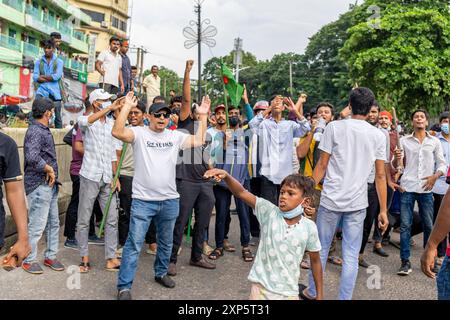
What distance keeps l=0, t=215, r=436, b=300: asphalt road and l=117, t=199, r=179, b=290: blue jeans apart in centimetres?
24

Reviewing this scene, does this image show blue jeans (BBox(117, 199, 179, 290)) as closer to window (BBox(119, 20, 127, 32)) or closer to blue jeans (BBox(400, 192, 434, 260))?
blue jeans (BBox(400, 192, 434, 260))

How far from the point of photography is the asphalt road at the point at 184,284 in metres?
4.20

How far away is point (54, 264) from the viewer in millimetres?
4766

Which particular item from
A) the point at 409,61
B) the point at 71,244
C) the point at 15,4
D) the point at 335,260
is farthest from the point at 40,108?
the point at 15,4

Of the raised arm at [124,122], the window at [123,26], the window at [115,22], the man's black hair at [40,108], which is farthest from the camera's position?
the window at [123,26]

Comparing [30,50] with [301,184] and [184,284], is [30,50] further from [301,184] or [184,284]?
[301,184]

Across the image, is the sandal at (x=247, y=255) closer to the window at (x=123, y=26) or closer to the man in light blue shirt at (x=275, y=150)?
the man in light blue shirt at (x=275, y=150)

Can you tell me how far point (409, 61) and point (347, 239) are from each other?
20284 millimetres

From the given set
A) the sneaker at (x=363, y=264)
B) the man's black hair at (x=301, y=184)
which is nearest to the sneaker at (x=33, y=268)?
the man's black hair at (x=301, y=184)

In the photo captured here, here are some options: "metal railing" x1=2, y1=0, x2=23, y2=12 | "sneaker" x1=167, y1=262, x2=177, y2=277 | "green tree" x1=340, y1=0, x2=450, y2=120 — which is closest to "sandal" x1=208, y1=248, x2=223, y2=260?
"sneaker" x1=167, y1=262, x2=177, y2=277

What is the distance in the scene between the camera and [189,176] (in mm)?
4973

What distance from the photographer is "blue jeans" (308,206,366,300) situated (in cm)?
383

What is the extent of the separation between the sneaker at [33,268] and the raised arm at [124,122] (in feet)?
5.72

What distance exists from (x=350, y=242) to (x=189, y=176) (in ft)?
6.27
